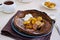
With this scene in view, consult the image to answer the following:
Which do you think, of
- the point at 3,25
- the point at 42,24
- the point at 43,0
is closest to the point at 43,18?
the point at 42,24

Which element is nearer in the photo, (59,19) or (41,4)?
(59,19)

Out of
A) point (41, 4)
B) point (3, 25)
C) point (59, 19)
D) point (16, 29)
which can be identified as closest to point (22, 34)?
point (16, 29)

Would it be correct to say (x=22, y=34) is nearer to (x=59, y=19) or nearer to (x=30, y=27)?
(x=30, y=27)

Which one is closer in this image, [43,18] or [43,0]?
[43,18]

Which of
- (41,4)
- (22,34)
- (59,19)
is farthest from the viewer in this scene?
(41,4)

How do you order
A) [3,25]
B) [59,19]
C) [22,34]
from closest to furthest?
[22,34], [3,25], [59,19]

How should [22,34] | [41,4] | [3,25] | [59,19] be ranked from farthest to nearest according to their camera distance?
[41,4] < [59,19] < [3,25] < [22,34]

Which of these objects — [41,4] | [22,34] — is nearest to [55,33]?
[22,34]

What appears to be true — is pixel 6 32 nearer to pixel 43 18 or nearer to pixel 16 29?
pixel 16 29

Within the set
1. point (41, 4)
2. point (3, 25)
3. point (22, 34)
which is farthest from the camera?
point (41, 4)
